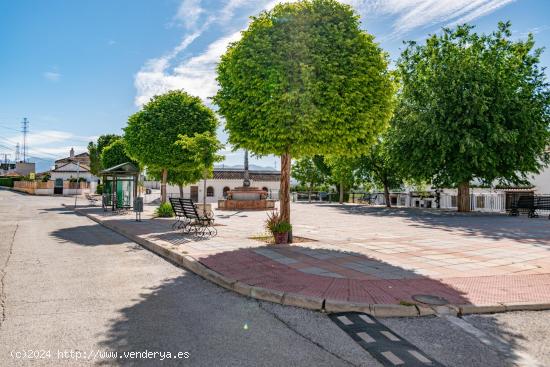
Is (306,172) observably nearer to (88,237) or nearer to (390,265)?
(88,237)

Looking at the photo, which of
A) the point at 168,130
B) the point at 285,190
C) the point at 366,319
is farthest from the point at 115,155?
the point at 366,319

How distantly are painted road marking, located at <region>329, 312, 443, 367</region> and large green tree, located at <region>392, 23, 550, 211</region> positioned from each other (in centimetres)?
1974

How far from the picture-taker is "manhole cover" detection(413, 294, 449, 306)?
509cm

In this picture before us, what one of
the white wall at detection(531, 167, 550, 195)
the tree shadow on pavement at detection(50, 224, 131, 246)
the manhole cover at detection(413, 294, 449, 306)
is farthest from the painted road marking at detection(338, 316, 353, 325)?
the white wall at detection(531, 167, 550, 195)

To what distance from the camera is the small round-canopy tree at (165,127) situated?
20000mm

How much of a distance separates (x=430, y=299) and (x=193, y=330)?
342 cm

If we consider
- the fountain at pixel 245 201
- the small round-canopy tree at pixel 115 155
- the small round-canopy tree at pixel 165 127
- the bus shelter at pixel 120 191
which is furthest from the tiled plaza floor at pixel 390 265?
the small round-canopy tree at pixel 115 155

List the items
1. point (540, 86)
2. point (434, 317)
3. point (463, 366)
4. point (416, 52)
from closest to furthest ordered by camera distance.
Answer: point (463, 366)
point (434, 317)
point (540, 86)
point (416, 52)

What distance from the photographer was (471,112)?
71.8 feet

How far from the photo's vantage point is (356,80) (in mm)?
9445

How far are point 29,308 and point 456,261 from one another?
8.16 meters

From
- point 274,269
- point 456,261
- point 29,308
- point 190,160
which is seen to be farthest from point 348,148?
point 190,160

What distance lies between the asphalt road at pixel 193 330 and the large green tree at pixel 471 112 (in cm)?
1955

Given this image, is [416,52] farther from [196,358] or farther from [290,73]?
[196,358]
